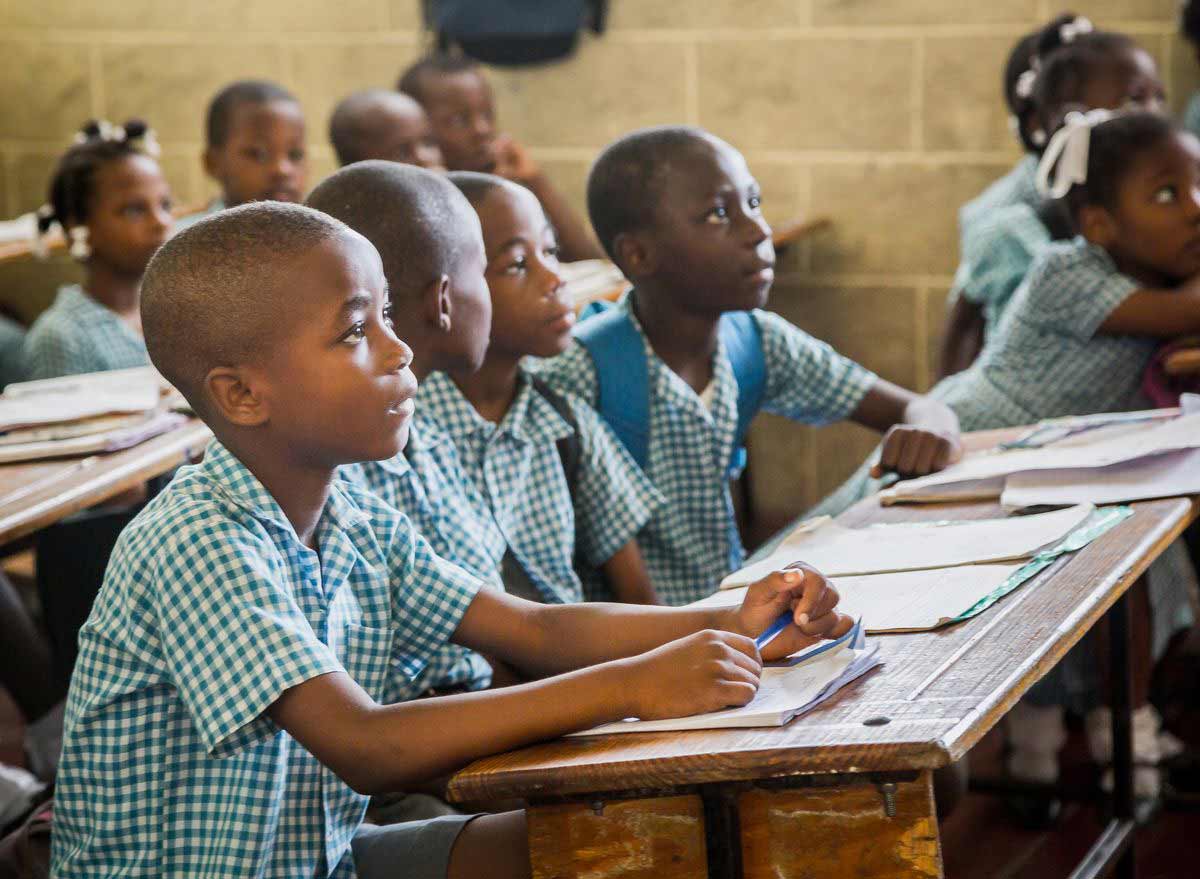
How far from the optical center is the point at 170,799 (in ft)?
4.72

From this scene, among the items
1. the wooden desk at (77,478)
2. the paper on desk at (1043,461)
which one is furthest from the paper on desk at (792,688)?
the wooden desk at (77,478)

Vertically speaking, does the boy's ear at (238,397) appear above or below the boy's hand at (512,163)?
above

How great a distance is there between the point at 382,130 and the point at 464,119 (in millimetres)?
444

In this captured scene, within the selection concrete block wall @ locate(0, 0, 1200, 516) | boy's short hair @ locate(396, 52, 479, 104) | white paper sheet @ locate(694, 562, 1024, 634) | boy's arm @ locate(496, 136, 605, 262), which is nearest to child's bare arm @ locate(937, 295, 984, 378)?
concrete block wall @ locate(0, 0, 1200, 516)

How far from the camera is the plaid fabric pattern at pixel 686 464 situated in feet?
8.09

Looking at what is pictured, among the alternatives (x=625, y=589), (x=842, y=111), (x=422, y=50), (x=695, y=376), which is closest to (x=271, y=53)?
(x=422, y=50)

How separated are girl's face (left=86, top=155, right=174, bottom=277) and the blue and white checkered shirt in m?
1.98

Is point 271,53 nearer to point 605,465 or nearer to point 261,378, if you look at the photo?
point 605,465

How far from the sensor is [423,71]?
4.49 meters

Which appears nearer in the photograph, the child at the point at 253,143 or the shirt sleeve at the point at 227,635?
the shirt sleeve at the point at 227,635

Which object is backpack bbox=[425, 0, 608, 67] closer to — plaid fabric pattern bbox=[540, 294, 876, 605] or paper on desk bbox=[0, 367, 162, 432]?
paper on desk bbox=[0, 367, 162, 432]

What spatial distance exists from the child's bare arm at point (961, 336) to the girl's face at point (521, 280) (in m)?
1.86

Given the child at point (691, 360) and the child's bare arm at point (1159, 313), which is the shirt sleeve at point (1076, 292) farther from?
the child at point (691, 360)

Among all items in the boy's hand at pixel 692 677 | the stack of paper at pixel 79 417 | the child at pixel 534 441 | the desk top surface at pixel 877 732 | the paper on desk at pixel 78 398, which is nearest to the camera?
the desk top surface at pixel 877 732
